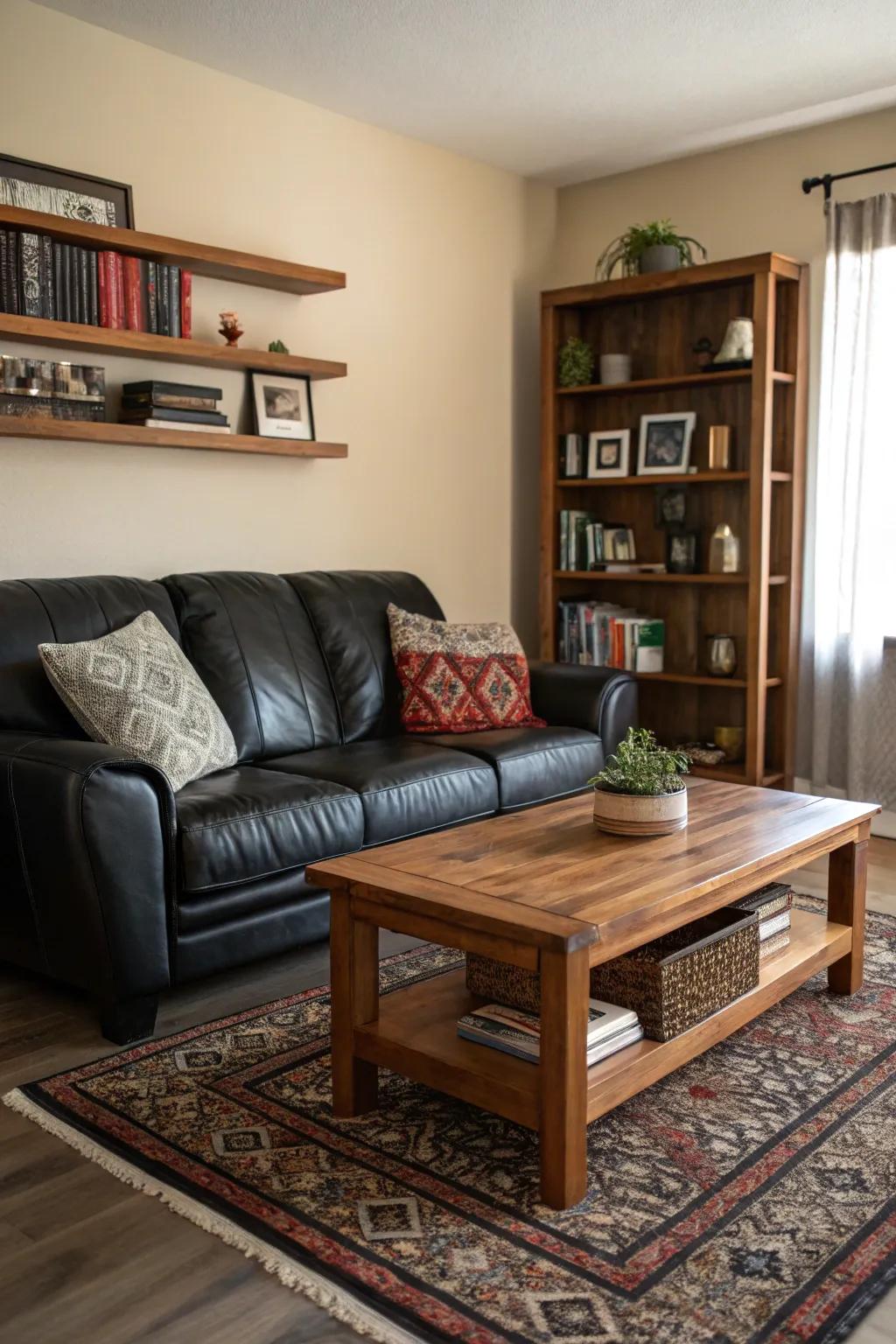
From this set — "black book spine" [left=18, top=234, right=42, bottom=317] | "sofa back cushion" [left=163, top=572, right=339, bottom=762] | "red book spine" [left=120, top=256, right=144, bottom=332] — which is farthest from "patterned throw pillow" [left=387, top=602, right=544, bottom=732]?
"black book spine" [left=18, top=234, right=42, bottom=317]

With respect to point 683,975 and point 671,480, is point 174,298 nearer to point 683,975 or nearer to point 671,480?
point 671,480

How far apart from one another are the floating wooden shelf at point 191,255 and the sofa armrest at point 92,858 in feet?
5.15

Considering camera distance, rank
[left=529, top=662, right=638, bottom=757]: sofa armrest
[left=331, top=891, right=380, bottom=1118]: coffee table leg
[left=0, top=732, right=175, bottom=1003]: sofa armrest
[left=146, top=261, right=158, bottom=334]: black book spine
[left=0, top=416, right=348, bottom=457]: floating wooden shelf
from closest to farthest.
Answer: [left=331, top=891, right=380, bottom=1118]: coffee table leg → [left=0, top=732, right=175, bottom=1003]: sofa armrest → [left=0, top=416, right=348, bottom=457]: floating wooden shelf → [left=146, top=261, right=158, bottom=334]: black book spine → [left=529, top=662, right=638, bottom=757]: sofa armrest

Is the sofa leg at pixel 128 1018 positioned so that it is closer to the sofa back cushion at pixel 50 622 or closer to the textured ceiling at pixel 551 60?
the sofa back cushion at pixel 50 622

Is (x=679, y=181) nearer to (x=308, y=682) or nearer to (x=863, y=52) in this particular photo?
(x=863, y=52)

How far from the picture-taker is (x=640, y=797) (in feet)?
7.87

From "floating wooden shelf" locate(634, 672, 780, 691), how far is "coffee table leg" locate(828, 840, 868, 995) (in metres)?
1.72

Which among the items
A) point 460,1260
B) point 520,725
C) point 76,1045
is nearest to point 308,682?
point 520,725

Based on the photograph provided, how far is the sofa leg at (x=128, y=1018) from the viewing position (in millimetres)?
2451

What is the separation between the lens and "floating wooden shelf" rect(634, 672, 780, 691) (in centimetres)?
447

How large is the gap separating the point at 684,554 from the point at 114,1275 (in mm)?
3542

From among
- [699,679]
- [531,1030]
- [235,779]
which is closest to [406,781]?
[235,779]

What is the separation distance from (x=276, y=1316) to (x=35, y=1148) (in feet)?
2.13

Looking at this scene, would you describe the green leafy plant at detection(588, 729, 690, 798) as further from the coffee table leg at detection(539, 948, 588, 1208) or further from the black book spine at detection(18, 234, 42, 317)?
the black book spine at detection(18, 234, 42, 317)
